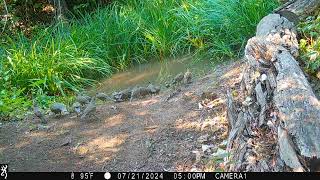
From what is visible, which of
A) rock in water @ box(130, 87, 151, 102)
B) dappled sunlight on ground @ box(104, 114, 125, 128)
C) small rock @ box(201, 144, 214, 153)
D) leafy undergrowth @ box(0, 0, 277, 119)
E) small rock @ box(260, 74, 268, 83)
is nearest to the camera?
small rock @ box(201, 144, 214, 153)

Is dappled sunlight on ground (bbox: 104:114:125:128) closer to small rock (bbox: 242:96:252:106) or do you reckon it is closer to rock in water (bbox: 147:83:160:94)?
rock in water (bbox: 147:83:160:94)

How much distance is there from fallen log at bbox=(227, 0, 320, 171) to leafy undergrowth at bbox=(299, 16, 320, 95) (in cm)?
11

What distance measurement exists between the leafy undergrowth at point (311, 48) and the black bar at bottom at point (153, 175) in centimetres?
150

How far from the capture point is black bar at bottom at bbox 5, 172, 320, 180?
2.48m

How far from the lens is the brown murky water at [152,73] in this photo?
6137 mm

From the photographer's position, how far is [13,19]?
9.29 meters

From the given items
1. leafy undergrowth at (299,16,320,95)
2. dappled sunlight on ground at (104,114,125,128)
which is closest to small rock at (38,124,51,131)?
dappled sunlight on ground at (104,114,125,128)

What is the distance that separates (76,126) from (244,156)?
6.66ft

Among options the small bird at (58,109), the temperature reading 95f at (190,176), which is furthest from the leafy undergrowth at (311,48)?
the small bird at (58,109)

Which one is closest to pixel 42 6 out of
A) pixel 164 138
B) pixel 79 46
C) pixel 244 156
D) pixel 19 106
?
pixel 79 46

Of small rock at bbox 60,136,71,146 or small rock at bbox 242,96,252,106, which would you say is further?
small rock at bbox 60,136,71,146

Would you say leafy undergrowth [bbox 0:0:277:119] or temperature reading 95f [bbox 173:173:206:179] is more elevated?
temperature reading 95f [bbox 173:173:206:179]

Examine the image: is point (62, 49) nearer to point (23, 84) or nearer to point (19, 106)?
point (23, 84)

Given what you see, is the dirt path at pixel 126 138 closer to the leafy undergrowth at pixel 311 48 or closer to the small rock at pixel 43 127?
the small rock at pixel 43 127
